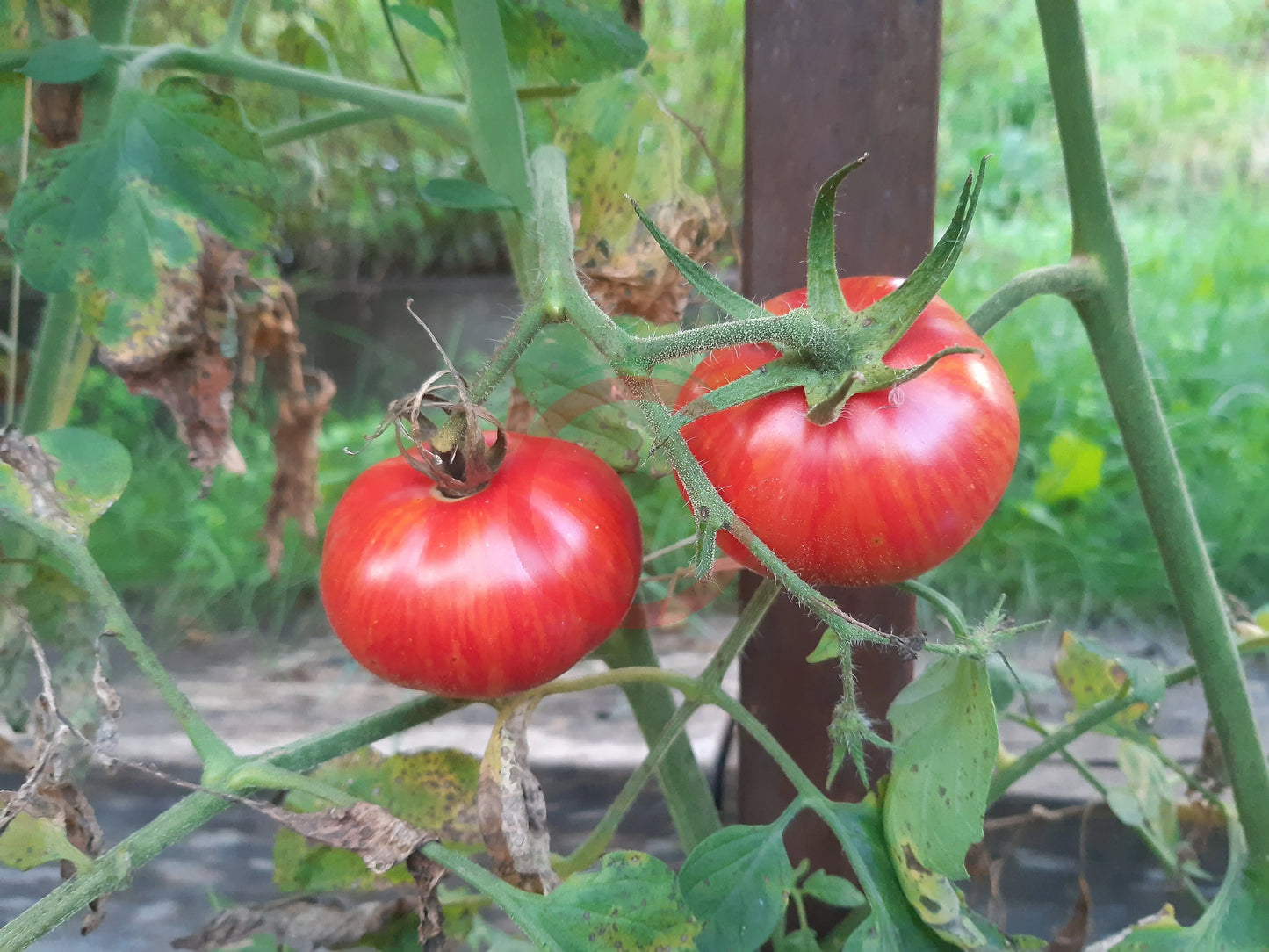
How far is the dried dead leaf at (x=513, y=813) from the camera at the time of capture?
404mm

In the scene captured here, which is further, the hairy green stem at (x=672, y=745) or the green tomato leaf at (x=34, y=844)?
the hairy green stem at (x=672, y=745)

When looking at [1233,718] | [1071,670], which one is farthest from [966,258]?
[1233,718]

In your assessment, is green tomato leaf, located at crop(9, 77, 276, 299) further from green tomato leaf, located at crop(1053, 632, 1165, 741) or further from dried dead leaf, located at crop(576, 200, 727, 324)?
green tomato leaf, located at crop(1053, 632, 1165, 741)

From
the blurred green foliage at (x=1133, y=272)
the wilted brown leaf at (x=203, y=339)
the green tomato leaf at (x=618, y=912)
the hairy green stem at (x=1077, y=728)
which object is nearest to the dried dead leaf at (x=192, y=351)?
the wilted brown leaf at (x=203, y=339)

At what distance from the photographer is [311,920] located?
1.86 feet

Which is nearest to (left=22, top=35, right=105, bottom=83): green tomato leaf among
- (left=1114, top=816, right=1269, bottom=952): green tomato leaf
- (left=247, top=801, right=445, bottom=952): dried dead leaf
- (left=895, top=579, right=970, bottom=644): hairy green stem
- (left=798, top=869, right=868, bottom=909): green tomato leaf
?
(left=247, top=801, right=445, bottom=952): dried dead leaf

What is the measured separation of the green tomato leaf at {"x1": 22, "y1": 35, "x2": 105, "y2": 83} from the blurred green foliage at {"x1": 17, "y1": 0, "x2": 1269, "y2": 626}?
21 cm

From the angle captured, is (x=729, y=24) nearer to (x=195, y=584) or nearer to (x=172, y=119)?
(x=172, y=119)

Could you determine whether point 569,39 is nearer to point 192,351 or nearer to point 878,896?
point 192,351

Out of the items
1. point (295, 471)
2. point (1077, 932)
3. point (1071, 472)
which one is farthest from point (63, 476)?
point (1071, 472)

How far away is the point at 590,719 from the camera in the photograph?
3.30ft

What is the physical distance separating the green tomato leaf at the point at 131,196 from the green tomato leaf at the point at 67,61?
0.03 metres

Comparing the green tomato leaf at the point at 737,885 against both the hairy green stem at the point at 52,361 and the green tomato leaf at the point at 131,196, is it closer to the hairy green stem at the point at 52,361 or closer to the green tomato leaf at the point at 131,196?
the green tomato leaf at the point at 131,196

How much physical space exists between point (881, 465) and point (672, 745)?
1.02ft
